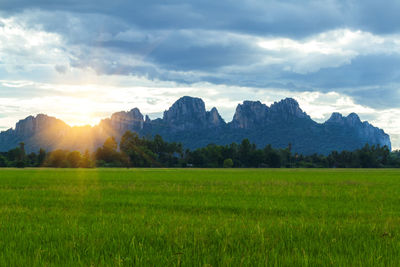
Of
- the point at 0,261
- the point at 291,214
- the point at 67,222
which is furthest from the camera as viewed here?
the point at 291,214

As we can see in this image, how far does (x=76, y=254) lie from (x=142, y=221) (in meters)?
3.77

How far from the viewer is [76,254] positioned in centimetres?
633

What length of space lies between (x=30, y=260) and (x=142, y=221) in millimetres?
4344

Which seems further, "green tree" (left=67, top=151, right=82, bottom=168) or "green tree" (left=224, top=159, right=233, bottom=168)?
"green tree" (left=224, top=159, right=233, bottom=168)

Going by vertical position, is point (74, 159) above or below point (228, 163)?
above

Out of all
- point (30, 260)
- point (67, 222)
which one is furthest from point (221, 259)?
point (67, 222)

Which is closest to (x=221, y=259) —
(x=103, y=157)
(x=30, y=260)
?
(x=30, y=260)

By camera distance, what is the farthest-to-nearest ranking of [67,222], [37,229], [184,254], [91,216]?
[91,216], [67,222], [37,229], [184,254]

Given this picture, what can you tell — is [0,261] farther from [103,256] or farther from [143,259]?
[143,259]

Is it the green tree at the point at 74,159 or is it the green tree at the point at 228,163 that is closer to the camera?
the green tree at the point at 74,159

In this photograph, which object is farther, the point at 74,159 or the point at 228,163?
the point at 228,163

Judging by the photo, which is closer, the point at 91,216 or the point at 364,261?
the point at 364,261

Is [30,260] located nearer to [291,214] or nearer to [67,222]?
[67,222]

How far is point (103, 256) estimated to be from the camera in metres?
6.11
